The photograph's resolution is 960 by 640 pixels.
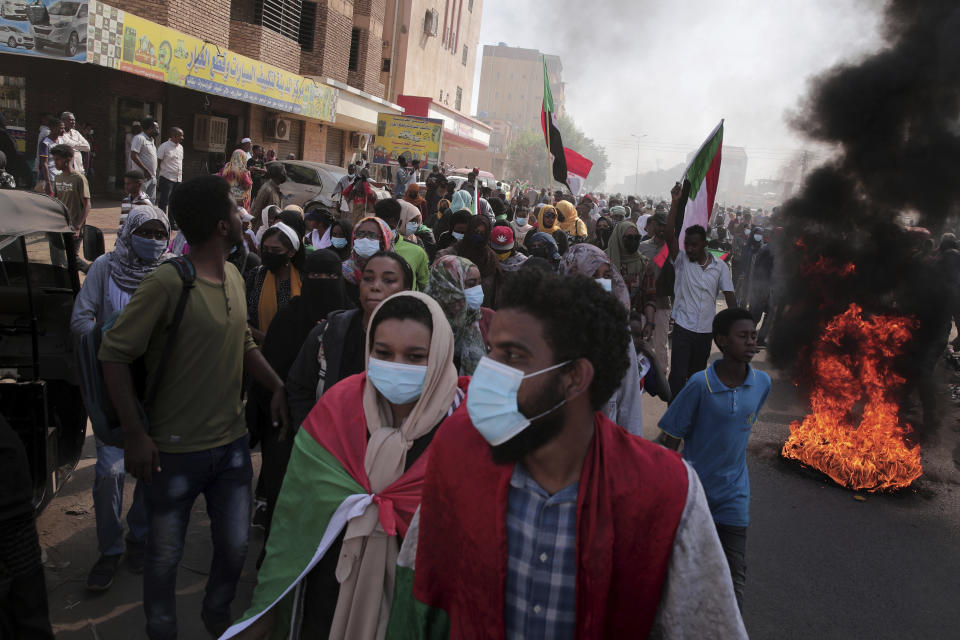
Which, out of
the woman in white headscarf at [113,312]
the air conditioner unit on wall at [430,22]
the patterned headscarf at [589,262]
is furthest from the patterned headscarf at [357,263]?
the air conditioner unit on wall at [430,22]

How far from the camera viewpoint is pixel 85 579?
158 inches

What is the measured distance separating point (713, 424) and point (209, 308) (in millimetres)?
2477

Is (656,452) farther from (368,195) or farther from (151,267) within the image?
(368,195)

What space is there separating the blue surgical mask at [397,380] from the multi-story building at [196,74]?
13489 mm

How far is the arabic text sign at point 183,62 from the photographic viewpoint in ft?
46.4

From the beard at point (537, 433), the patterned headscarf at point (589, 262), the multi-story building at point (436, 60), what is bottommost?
the beard at point (537, 433)

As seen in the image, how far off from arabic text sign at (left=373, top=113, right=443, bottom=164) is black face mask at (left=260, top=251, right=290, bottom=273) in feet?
71.6

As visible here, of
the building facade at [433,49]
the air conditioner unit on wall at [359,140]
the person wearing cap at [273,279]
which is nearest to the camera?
the person wearing cap at [273,279]

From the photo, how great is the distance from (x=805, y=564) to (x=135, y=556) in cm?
414

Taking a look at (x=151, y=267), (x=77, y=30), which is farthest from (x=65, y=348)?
(x=77, y=30)

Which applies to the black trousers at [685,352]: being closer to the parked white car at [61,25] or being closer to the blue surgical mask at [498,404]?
the blue surgical mask at [498,404]

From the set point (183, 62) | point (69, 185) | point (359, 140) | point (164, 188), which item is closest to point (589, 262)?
point (69, 185)

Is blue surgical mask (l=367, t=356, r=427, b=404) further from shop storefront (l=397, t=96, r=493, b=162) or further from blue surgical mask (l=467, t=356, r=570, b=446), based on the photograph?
shop storefront (l=397, t=96, r=493, b=162)

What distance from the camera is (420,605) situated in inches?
77.4
